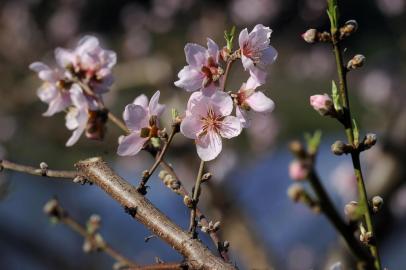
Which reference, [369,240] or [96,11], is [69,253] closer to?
[96,11]

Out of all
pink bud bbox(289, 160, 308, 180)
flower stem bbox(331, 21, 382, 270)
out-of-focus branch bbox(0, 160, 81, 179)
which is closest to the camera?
pink bud bbox(289, 160, 308, 180)

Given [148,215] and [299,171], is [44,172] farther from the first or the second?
[299,171]

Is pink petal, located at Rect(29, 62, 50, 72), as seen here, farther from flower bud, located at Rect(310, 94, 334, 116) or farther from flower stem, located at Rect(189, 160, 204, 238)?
flower bud, located at Rect(310, 94, 334, 116)

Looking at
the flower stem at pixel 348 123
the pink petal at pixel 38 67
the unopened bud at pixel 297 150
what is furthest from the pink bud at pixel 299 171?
Answer: the pink petal at pixel 38 67

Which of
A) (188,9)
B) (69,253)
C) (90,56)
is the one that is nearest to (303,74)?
(188,9)

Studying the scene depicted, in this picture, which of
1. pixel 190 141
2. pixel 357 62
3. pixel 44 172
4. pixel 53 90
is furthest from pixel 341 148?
pixel 190 141

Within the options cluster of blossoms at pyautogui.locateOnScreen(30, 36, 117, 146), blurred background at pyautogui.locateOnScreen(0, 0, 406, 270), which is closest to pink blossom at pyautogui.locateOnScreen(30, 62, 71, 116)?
cluster of blossoms at pyautogui.locateOnScreen(30, 36, 117, 146)
